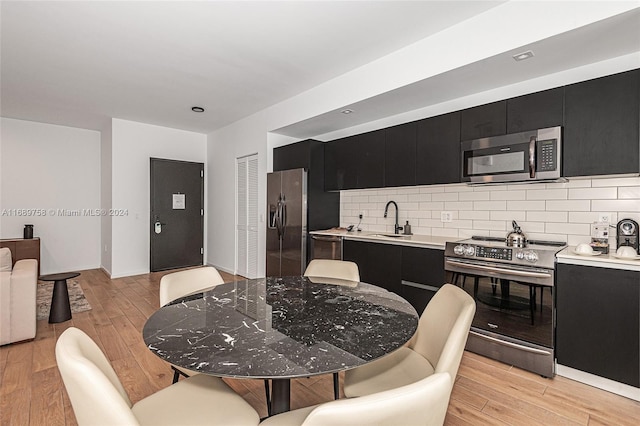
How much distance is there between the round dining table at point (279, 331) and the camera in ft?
3.50

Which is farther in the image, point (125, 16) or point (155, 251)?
point (155, 251)

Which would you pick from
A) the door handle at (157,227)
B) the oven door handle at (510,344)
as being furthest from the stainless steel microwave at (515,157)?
the door handle at (157,227)

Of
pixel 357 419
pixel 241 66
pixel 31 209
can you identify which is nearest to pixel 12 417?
pixel 357 419

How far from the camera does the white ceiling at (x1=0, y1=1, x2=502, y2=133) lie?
2.45 m

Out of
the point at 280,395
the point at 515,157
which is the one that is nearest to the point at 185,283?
the point at 280,395

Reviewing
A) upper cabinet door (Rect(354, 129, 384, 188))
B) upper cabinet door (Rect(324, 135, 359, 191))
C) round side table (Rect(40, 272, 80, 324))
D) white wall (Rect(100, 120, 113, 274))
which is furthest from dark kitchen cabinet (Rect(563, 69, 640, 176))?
white wall (Rect(100, 120, 113, 274))

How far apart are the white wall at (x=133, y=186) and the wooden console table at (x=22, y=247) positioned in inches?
40.8

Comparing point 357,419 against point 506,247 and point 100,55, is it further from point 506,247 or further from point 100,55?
point 100,55

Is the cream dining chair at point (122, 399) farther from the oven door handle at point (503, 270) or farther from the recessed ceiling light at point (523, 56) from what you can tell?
the recessed ceiling light at point (523, 56)

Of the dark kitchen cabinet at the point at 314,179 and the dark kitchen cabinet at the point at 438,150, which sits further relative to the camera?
the dark kitchen cabinet at the point at 314,179

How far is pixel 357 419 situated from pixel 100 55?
154 inches

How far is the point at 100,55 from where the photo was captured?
3172 millimetres

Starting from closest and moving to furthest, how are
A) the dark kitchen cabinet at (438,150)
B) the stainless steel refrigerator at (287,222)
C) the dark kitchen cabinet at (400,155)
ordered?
1. the dark kitchen cabinet at (438,150)
2. the dark kitchen cabinet at (400,155)
3. the stainless steel refrigerator at (287,222)

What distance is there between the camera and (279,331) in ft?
4.36
